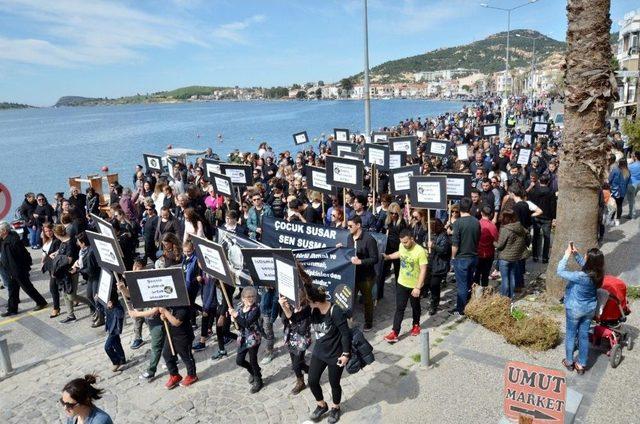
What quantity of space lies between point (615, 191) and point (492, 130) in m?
9.19

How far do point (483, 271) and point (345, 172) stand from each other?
3.76 meters

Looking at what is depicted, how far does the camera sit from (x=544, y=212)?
985 centimetres

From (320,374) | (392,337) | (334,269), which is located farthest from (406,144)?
(320,374)

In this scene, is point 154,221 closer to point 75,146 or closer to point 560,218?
point 560,218

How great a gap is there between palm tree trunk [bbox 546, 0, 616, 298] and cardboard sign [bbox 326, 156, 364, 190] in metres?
4.02

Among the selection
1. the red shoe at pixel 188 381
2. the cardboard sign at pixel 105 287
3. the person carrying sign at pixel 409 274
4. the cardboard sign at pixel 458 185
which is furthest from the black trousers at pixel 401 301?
the cardboard sign at pixel 105 287

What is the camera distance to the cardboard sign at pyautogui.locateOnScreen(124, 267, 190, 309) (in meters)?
5.98

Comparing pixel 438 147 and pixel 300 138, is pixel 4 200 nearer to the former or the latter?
pixel 438 147

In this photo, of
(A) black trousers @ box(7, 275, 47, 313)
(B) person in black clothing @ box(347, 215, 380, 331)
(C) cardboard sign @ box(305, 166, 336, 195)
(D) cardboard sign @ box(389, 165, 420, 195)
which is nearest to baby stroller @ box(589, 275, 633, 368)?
(B) person in black clothing @ box(347, 215, 380, 331)

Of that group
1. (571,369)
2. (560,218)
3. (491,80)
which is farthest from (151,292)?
(491,80)

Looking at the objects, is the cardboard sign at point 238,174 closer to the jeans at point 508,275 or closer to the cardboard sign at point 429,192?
the cardboard sign at point 429,192

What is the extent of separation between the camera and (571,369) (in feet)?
20.2

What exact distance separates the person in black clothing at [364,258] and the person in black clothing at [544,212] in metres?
4.44

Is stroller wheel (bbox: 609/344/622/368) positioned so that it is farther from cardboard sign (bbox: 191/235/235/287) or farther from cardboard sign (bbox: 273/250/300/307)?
cardboard sign (bbox: 191/235/235/287)
